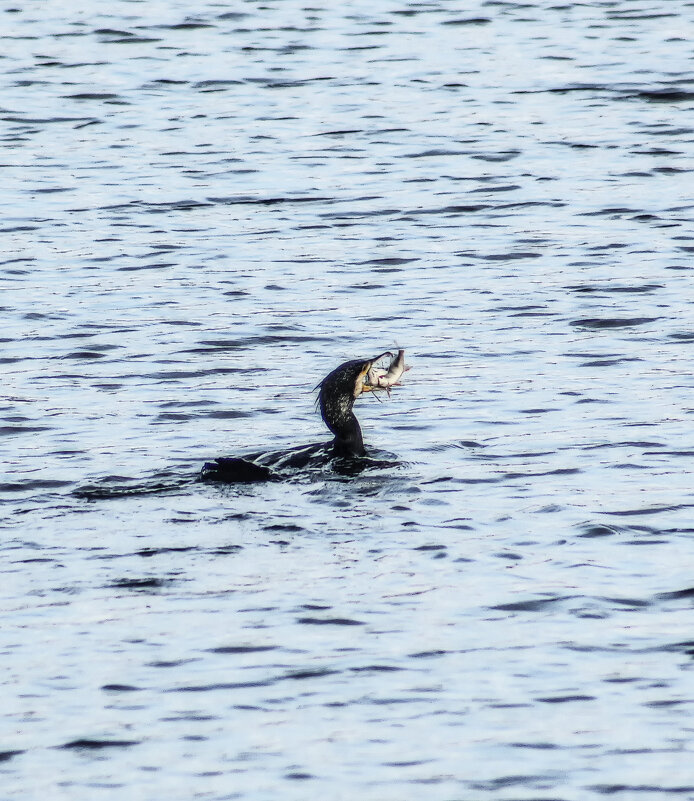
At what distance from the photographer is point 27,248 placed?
1705 cm

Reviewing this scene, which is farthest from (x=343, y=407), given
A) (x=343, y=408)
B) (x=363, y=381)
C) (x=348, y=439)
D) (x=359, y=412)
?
(x=359, y=412)

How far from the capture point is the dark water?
7152mm

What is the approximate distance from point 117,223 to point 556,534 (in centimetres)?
961

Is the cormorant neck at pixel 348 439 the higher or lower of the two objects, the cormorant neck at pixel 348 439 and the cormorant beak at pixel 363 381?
the lower

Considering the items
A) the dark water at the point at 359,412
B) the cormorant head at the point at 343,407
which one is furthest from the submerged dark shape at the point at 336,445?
the dark water at the point at 359,412

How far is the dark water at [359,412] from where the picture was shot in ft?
23.5

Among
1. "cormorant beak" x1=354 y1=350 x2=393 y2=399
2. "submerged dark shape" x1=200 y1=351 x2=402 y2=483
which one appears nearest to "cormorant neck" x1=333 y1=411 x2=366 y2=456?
"submerged dark shape" x1=200 y1=351 x2=402 y2=483

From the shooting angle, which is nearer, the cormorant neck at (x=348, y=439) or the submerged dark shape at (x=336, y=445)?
the submerged dark shape at (x=336, y=445)

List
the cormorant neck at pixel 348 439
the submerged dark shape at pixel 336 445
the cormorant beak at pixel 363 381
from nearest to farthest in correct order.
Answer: the submerged dark shape at pixel 336 445 < the cormorant neck at pixel 348 439 < the cormorant beak at pixel 363 381

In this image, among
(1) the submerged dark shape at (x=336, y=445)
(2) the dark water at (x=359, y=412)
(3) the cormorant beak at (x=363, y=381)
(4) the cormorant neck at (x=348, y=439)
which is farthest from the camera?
(3) the cormorant beak at (x=363, y=381)

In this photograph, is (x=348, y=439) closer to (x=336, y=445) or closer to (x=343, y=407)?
(x=336, y=445)

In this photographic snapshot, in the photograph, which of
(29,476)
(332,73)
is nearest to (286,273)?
(29,476)

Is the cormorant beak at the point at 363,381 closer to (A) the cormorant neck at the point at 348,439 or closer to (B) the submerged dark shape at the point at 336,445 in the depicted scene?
(B) the submerged dark shape at the point at 336,445

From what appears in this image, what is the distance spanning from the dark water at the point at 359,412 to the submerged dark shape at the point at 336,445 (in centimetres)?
24
